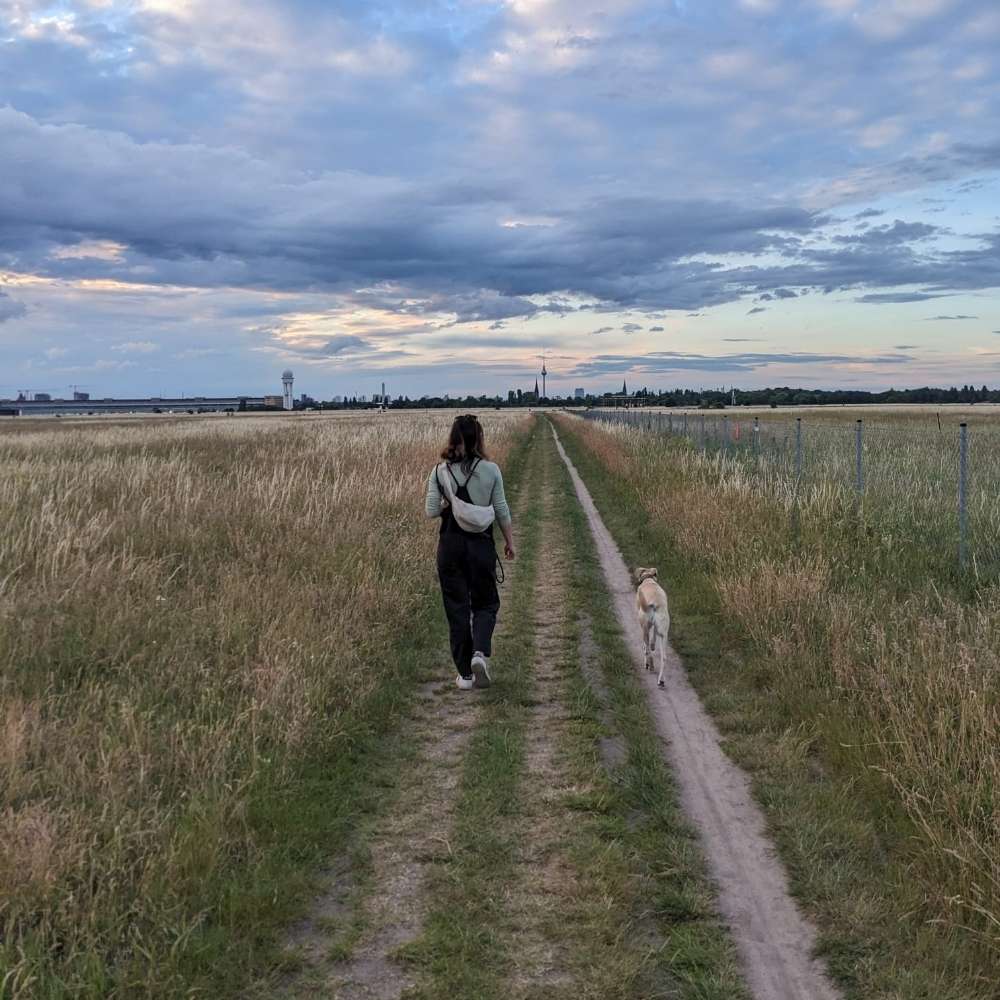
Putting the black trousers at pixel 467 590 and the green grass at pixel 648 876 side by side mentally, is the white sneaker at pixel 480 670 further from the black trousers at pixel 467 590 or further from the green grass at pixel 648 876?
the green grass at pixel 648 876

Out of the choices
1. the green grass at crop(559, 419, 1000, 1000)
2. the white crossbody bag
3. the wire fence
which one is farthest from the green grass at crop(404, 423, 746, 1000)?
the wire fence

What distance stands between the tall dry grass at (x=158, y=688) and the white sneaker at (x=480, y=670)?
74cm

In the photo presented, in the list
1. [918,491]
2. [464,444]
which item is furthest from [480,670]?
[918,491]

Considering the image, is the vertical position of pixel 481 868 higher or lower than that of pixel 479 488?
lower

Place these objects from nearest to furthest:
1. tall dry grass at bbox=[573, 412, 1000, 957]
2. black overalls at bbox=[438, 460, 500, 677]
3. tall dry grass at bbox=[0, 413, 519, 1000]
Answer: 1. tall dry grass at bbox=[0, 413, 519, 1000]
2. tall dry grass at bbox=[573, 412, 1000, 957]
3. black overalls at bbox=[438, 460, 500, 677]

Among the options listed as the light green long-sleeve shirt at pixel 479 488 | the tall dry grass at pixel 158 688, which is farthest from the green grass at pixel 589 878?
the light green long-sleeve shirt at pixel 479 488

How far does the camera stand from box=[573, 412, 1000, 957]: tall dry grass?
3926mm

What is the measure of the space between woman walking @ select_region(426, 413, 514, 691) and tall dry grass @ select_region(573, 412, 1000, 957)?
2.38 meters

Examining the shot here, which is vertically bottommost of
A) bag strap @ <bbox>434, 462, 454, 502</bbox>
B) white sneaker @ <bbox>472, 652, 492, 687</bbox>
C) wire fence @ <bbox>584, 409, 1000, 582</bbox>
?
white sneaker @ <bbox>472, 652, 492, 687</bbox>

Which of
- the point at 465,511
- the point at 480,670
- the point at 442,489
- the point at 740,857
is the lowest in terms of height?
the point at 740,857

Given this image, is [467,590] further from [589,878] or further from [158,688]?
[589,878]

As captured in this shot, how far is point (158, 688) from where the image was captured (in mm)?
5574

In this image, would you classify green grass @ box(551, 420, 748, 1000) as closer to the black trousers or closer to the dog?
the dog

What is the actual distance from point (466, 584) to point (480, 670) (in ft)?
2.33
